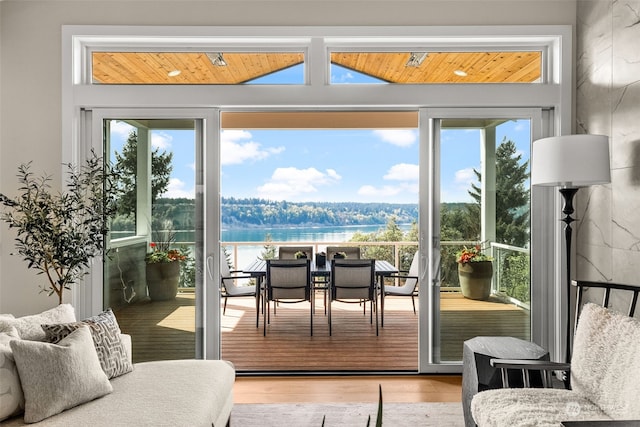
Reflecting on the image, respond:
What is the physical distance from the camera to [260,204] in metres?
11.5

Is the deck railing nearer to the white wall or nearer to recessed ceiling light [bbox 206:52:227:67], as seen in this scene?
the white wall

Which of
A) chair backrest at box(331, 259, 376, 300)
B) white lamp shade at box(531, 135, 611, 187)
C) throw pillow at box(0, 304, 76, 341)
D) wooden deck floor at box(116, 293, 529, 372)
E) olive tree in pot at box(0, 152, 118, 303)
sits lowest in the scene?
wooden deck floor at box(116, 293, 529, 372)

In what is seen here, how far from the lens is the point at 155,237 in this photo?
11.8 ft

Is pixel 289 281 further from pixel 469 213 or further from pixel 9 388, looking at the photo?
pixel 9 388

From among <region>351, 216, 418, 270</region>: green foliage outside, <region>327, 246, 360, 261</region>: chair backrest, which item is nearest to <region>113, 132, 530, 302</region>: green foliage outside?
<region>327, 246, 360, 261</region>: chair backrest

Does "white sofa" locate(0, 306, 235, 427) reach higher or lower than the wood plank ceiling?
lower

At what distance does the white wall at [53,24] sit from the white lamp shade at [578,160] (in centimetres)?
133

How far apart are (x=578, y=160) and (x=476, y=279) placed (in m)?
1.34

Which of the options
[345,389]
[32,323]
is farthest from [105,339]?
[345,389]

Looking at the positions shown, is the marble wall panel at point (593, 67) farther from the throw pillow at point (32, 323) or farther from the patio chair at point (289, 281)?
the throw pillow at point (32, 323)

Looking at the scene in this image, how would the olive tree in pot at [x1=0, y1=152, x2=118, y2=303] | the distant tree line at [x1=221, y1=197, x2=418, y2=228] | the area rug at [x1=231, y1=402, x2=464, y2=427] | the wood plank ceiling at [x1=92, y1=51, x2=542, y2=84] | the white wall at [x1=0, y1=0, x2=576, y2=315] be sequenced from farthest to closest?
1. the distant tree line at [x1=221, y1=197, x2=418, y2=228]
2. the wood plank ceiling at [x1=92, y1=51, x2=542, y2=84]
3. the white wall at [x1=0, y1=0, x2=576, y2=315]
4. the olive tree in pot at [x1=0, y1=152, x2=118, y2=303]
5. the area rug at [x1=231, y1=402, x2=464, y2=427]

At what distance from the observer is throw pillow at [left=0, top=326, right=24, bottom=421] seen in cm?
188

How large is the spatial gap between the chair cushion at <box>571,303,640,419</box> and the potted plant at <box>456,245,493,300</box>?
1.23m

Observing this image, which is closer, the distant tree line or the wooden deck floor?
the wooden deck floor
